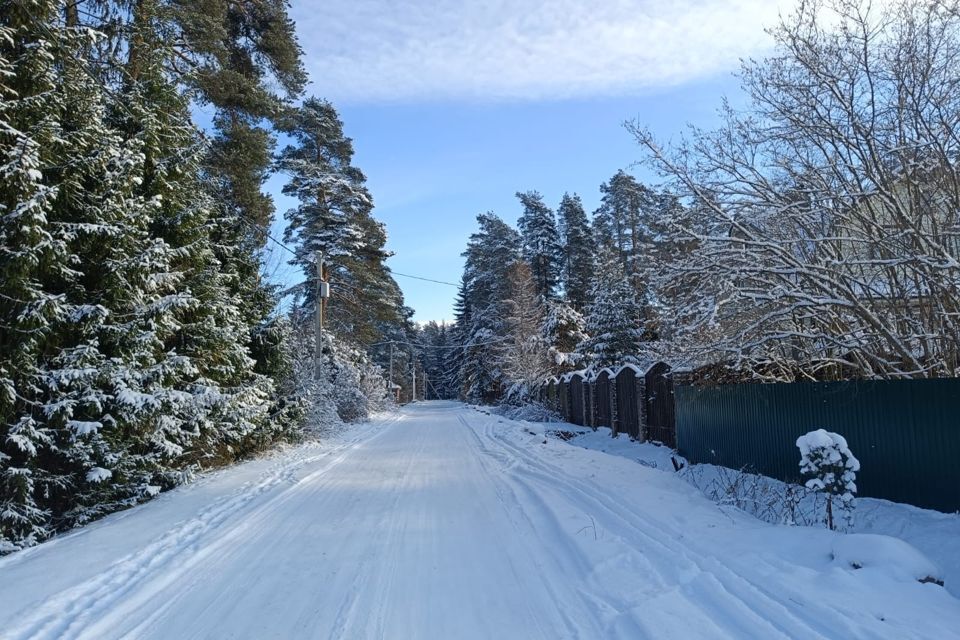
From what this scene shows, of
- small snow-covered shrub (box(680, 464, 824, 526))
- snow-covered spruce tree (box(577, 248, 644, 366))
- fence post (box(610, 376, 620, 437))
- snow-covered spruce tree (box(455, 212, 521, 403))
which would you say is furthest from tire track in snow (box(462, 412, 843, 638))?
snow-covered spruce tree (box(455, 212, 521, 403))

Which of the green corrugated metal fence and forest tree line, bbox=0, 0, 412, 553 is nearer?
the green corrugated metal fence

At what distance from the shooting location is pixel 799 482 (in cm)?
825

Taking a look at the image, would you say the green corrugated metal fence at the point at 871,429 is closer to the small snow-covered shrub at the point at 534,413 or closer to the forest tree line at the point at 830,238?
the forest tree line at the point at 830,238

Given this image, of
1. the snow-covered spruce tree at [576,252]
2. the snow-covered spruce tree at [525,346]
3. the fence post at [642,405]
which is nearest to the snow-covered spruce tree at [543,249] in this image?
the snow-covered spruce tree at [576,252]

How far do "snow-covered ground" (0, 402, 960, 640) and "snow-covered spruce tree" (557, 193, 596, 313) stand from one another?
35427 millimetres

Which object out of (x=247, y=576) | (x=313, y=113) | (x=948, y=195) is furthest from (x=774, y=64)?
(x=313, y=113)

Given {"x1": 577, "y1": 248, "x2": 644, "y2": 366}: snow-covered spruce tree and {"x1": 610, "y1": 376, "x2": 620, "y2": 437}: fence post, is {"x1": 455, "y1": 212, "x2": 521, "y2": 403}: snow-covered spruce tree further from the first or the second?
{"x1": 610, "y1": 376, "x2": 620, "y2": 437}: fence post

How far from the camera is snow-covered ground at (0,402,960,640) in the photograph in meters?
4.01

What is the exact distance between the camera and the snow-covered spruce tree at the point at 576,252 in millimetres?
43594

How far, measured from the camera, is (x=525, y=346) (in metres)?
33.3

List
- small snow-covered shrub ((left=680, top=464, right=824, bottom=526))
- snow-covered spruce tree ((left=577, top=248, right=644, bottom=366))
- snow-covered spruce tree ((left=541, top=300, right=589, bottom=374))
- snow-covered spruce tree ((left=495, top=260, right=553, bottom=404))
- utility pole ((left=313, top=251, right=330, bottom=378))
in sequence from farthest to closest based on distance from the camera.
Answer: snow-covered spruce tree ((left=541, top=300, right=589, bottom=374)) < snow-covered spruce tree ((left=495, top=260, right=553, bottom=404)) < snow-covered spruce tree ((left=577, top=248, right=644, bottom=366)) < utility pole ((left=313, top=251, right=330, bottom=378)) < small snow-covered shrub ((left=680, top=464, right=824, bottom=526))

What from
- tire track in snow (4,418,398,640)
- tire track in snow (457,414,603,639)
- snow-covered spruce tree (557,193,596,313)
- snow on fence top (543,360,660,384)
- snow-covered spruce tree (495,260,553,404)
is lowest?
tire track in snow (4,418,398,640)

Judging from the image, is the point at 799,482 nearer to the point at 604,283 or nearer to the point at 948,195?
the point at 948,195

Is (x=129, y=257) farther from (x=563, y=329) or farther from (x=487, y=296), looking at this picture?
(x=487, y=296)
